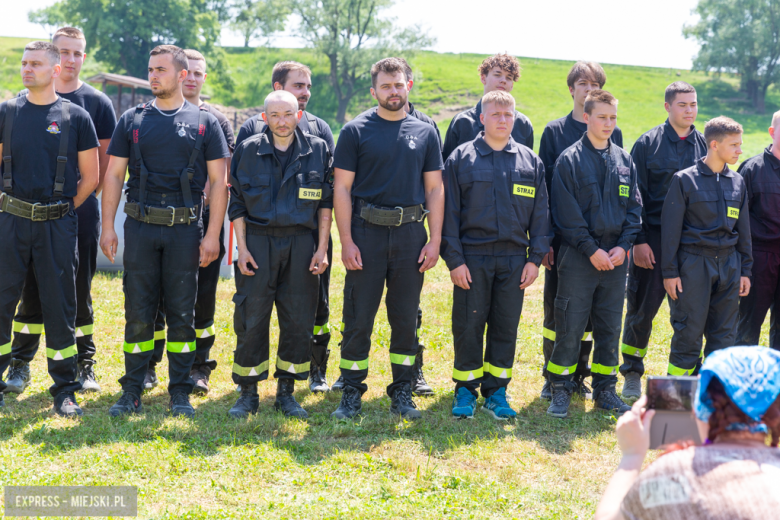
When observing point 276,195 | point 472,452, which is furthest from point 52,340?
point 472,452

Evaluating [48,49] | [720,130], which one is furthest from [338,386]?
[720,130]

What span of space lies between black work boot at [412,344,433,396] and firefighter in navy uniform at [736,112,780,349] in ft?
9.94

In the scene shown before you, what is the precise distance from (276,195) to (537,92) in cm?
4879

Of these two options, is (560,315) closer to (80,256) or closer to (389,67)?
(389,67)

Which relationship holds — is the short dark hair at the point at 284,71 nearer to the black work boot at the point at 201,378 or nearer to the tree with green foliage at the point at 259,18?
the black work boot at the point at 201,378

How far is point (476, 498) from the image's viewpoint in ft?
13.8

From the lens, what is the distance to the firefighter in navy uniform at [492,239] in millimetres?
5535

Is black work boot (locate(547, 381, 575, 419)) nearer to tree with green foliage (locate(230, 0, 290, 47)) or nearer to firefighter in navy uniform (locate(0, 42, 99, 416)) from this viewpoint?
firefighter in navy uniform (locate(0, 42, 99, 416))

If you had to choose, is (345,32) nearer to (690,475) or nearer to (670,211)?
(670,211)

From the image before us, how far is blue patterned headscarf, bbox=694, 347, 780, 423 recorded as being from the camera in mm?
1917

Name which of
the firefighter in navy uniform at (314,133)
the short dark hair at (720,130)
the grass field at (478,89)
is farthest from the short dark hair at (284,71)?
the grass field at (478,89)

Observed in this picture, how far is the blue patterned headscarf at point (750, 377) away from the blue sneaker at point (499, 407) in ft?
12.2

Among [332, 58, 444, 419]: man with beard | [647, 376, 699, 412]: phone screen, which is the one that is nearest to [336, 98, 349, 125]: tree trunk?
[332, 58, 444, 419]: man with beard

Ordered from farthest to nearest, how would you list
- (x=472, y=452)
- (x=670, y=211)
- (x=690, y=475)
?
(x=670, y=211) < (x=472, y=452) < (x=690, y=475)
